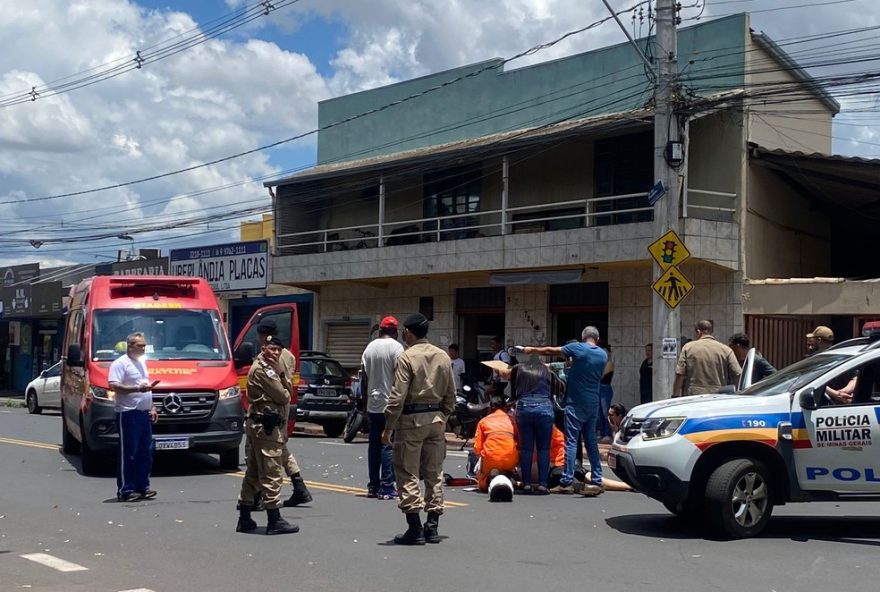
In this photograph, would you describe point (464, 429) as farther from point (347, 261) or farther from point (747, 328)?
point (347, 261)

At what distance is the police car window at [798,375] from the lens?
29.8 ft

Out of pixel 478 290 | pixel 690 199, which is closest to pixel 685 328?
pixel 690 199

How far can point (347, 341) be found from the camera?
94.1ft

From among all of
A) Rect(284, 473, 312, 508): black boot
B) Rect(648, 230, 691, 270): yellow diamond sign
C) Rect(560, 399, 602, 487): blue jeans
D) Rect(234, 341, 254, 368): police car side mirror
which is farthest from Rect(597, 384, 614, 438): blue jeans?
Rect(284, 473, 312, 508): black boot

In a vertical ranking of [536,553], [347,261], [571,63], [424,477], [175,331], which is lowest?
[536,553]

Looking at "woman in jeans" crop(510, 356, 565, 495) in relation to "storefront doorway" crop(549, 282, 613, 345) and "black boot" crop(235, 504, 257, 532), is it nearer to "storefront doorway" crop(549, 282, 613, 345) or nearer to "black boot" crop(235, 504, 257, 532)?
"black boot" crop(235, 504, 257, 532)

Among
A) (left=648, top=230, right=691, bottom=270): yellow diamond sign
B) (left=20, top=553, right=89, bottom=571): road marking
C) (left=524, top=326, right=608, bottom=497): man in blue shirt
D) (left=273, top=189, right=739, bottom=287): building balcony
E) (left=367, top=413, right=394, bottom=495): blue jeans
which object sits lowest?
(left=20, top=553, right=89, bottom=571): road marking

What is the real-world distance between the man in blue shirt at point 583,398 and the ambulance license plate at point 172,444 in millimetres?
4535

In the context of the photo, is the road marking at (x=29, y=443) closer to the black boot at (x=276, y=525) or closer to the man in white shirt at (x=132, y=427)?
the man in white shirt at (x=132, y=427)

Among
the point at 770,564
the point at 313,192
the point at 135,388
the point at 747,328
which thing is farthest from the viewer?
the point at 313,192

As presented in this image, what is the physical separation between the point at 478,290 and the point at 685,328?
232 inches

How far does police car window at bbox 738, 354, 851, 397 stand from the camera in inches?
357

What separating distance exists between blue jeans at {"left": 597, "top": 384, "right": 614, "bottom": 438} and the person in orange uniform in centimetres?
528

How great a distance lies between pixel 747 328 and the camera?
19844 millimetres
